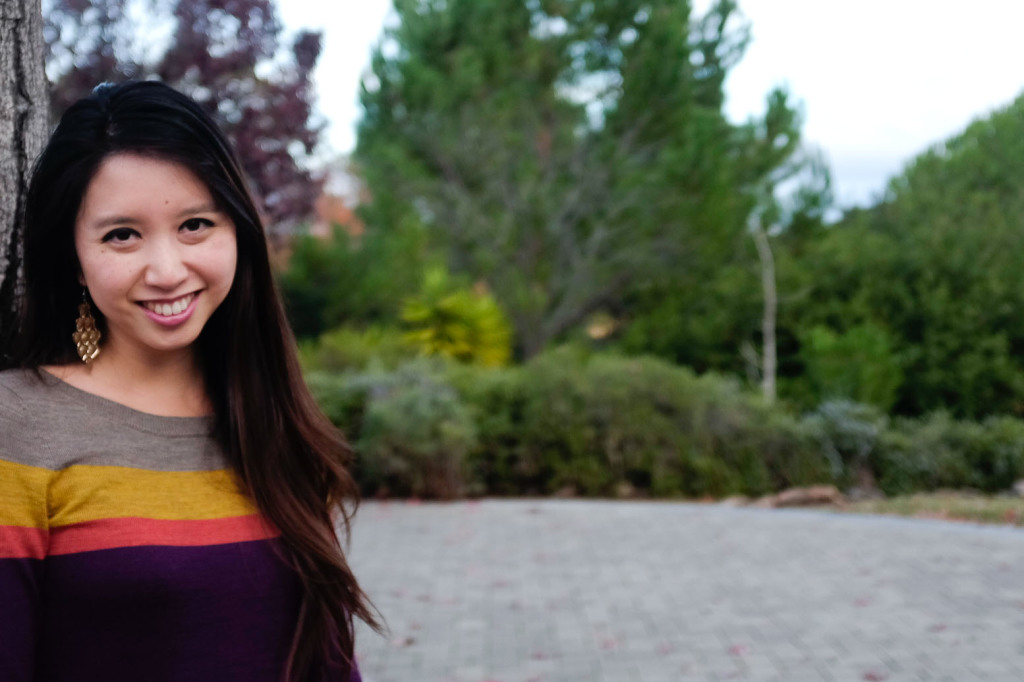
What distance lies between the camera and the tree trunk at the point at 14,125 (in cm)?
168

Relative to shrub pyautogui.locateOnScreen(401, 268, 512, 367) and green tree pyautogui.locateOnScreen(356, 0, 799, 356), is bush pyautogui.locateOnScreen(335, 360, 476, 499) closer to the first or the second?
shrub pyautogui.locateOnScreen(401, 268, 512, 367)

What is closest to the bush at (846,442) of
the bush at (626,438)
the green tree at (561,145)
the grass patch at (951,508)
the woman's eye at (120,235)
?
the bush at (626,438)

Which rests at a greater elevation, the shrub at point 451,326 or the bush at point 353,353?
the shrub at point 451,326

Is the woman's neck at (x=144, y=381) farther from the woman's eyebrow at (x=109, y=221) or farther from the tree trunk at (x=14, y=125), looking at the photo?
the tree trunk at (x=14, y=125)

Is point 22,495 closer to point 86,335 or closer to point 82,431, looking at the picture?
point 82,431

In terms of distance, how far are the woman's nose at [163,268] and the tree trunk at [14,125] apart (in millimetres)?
491

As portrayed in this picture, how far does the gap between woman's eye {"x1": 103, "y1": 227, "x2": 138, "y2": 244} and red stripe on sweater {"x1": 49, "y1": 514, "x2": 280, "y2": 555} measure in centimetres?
41

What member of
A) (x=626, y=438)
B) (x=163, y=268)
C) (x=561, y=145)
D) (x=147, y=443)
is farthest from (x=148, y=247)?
(x=561, y=145)

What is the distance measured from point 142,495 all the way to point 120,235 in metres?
0.38

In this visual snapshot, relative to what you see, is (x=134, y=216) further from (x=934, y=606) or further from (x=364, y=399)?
(x=364, y=399)

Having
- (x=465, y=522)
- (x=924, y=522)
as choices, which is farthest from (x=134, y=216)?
(x=924, y=522)

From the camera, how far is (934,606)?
4777 mm

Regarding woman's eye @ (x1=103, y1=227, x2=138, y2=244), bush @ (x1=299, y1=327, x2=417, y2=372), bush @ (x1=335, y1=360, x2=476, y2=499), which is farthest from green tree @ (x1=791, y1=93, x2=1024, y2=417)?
woman's eye @ (x1=103, y1=227, x2=138, y2=244)

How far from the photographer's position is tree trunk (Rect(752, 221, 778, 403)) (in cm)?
1656
